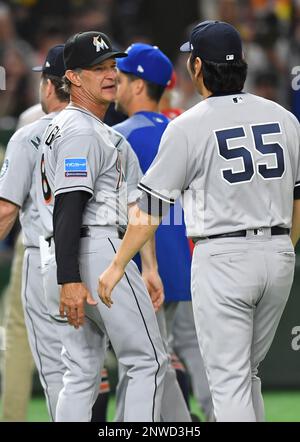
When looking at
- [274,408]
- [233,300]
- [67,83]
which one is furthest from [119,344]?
[274,408]

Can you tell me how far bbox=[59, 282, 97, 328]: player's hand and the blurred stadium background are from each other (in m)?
3.58

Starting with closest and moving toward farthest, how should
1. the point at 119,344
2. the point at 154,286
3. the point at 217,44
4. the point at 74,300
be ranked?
1. the point at 217,44
2. the point at 74,300
3. the point at 119,344
4. the point at 154,286

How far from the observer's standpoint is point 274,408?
7.88 metres

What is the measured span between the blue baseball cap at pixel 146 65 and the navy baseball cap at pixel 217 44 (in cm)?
137

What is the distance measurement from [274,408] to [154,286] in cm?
247

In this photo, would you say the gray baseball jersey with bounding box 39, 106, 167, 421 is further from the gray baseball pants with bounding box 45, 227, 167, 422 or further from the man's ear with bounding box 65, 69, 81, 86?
the man's ear with bounding box 65, 69, 81, 86

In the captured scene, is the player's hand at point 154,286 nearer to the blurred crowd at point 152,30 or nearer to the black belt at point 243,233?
the black belt at point 243,233

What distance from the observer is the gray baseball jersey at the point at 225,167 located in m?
4.79

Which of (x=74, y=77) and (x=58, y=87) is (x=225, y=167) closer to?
(x=74, y=77)

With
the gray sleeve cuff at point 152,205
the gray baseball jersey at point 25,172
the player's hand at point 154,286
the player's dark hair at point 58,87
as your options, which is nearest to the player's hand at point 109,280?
the gray sleeve cuff at point 152,205

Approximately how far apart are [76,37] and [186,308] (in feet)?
8.22

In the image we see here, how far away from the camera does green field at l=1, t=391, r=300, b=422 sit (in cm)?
750

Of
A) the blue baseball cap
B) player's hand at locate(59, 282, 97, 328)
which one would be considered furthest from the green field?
player's hand at locate(59, 282, 97, 328)
